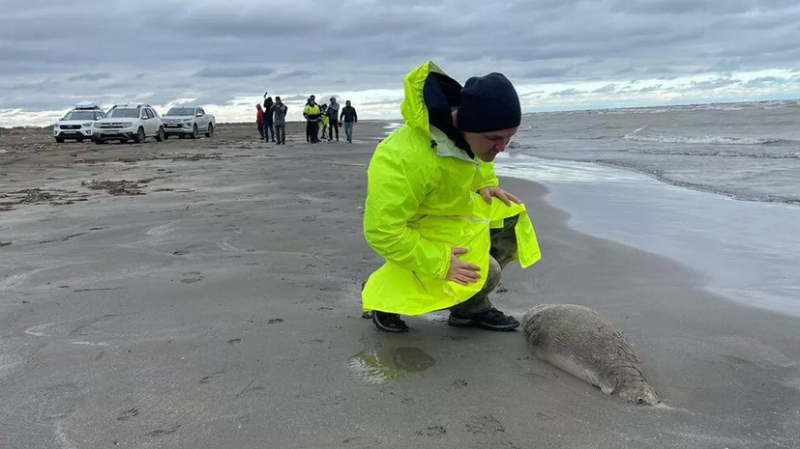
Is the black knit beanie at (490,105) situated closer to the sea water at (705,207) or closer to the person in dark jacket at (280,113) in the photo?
the sea water at (705,207)

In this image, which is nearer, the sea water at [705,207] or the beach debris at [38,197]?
the sea water at [705,207]

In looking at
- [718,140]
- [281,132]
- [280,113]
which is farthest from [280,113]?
[718,140]

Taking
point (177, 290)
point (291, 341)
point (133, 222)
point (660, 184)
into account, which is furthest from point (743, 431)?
point (660, 184)

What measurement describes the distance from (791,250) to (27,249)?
703 centimetres

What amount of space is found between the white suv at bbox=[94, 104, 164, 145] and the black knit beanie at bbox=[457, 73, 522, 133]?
961 inches

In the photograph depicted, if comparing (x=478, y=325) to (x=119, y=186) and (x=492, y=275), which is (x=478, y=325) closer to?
(x=492, y=275)

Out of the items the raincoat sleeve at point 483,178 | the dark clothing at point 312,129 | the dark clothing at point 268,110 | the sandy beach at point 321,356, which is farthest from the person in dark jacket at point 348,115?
the raincoat sleeve at point 483,178

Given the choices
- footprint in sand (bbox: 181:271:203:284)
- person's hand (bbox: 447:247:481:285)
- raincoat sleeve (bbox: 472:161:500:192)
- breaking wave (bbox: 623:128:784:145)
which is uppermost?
raincoat sleeve (bbox: 472:161:500:192)

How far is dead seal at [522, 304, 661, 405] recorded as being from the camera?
2.93 metres

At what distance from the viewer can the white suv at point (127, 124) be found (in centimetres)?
2445

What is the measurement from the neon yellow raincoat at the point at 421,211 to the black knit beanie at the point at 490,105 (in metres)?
0.16

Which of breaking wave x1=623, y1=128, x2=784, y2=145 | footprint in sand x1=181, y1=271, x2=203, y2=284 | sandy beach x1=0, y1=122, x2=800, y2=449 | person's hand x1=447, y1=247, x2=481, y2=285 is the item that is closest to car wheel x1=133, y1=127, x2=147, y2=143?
sandy beach x1=0, y1=122, x2=800, y2=449

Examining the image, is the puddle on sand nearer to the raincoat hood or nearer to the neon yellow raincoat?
the neon yellow raincoat

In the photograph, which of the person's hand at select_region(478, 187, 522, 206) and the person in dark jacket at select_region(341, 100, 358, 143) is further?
the person in dark jacket at select_region(341, 100, 358, 143)
